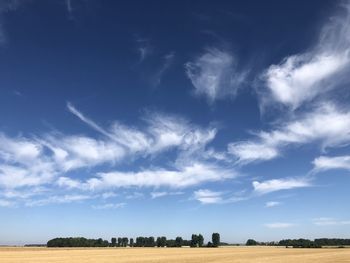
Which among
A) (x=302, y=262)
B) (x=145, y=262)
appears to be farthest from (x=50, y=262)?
(x=302, y=262)

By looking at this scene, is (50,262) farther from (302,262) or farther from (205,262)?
(302,262)

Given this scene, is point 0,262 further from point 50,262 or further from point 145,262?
point 145,262

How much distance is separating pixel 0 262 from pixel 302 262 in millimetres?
46505

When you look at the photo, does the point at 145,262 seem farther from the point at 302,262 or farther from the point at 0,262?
the point at 302,262

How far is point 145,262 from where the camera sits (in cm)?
6278

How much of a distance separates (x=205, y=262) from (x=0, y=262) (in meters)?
30.3

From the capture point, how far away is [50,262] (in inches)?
2409

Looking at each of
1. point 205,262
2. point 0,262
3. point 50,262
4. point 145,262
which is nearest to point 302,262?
point 205,262

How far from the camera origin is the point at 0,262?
57531mm

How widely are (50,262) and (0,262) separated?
711cm

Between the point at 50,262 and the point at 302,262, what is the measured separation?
39977mm

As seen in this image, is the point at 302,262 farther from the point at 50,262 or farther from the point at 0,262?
the point at 0,262

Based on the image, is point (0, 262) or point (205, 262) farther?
point (205, 262)

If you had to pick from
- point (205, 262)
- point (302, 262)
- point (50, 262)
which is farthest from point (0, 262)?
point (302, 262)
